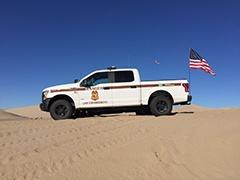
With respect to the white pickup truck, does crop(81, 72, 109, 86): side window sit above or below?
above

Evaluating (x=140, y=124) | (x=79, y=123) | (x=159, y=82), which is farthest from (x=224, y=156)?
Result: (x=159, y=82)

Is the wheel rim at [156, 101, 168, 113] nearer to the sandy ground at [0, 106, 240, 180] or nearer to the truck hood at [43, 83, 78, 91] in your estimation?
the sandy ground at [0, 106, 240, 180]

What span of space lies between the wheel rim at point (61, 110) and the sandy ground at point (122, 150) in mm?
1831

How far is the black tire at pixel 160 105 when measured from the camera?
562 inches

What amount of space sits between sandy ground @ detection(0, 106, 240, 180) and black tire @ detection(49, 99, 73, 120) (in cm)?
179

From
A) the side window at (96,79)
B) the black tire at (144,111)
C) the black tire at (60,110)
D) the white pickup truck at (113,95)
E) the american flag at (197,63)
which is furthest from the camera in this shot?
the american flag at (197,63)

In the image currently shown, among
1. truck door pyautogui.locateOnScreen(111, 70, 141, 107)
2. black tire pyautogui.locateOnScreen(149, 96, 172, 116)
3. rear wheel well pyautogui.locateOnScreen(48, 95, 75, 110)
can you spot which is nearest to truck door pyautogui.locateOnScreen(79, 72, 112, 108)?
truck door pyautogui.locateOnScreen(111, 70, 141, 107)

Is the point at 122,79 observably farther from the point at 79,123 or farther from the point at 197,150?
the point at 197,150

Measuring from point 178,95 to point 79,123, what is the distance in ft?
13.7

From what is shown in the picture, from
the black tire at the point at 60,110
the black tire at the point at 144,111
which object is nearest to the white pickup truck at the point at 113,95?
the black tire at the point at 60,110

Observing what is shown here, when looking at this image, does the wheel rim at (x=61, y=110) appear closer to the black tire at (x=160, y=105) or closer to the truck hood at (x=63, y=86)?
the truck hood at (x=63, y=86)

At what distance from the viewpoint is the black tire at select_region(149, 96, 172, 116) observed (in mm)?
14281

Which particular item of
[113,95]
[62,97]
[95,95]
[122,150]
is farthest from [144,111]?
[122,150]

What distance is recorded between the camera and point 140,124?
11.9m
